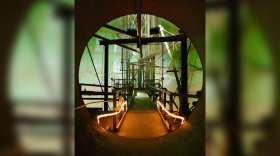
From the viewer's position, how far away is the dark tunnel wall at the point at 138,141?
2.43 meters

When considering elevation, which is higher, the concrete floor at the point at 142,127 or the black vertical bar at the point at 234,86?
the black vertical bar at the point at 234,86

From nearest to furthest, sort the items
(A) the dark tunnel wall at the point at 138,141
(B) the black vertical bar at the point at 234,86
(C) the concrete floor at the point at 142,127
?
(B) the black vertical bar at the point at 234,86
(A) the dark tunnel wall at the point at 138,141
(C) the concrete floor at the point at 142,127

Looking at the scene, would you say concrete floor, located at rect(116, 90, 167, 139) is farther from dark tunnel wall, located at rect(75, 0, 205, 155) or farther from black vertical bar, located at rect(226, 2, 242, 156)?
black vertical bar, located at rect(226, 2, 242, 156)

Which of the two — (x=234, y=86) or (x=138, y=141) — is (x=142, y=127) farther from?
(x=234, y=86)

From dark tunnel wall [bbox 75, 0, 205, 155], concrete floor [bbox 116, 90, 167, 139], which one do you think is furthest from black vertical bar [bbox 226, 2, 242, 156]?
concrete floor [bbox 116, 90, 167, 139]

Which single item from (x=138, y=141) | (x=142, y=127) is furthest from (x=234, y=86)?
(x=142, y=127)

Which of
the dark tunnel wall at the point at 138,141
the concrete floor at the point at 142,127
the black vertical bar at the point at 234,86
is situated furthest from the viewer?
the concrete floor at the point at 142,127

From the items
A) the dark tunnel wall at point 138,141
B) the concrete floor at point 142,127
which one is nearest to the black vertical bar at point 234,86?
the dark tunnel wall at point 138,141

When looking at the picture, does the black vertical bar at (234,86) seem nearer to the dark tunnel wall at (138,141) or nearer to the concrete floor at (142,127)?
the dark tunnel wall at (138,141)

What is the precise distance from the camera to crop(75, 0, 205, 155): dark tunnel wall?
2.43 m

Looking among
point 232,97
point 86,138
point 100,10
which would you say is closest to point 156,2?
point 100,10

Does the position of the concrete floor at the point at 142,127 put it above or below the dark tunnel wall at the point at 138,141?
below

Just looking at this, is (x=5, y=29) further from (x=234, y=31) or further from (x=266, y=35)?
(x=266, y=35)

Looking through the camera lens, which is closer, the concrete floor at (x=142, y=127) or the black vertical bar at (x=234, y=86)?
the black vertical bar at (x=234, y=86)
